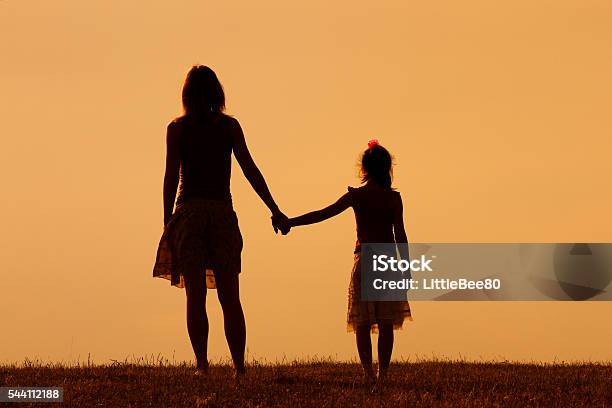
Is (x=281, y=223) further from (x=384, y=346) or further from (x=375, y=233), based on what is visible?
(x=384, y=346)

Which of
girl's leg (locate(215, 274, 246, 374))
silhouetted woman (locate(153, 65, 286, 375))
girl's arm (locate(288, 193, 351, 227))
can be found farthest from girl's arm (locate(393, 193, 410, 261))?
girl's leg (locate(215, 274, 246, 374))

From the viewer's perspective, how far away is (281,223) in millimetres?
12367

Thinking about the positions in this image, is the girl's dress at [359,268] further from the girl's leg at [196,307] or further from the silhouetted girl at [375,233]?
the girl's leg at [196,307]

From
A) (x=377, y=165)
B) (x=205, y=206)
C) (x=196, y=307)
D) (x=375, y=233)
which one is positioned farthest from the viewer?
(x=377, y=165)

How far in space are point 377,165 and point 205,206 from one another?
2.14 m

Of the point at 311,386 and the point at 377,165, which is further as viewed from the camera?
the point at 377,165

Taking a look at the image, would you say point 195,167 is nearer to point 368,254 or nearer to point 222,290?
point 222,290

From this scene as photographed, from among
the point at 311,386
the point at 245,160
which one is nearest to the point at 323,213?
the point at 245,160

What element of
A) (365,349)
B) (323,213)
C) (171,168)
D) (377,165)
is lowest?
(365,349)

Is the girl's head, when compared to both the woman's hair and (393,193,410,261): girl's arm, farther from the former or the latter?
the woman's hair

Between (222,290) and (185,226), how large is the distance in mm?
718

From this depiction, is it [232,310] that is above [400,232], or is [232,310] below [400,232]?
below

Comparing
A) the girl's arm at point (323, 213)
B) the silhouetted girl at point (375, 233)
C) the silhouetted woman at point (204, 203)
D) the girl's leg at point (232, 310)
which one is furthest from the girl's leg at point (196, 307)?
the girl's arm at point (323, 213)

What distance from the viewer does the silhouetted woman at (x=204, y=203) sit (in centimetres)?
1125
